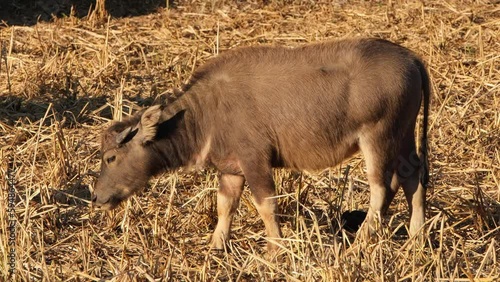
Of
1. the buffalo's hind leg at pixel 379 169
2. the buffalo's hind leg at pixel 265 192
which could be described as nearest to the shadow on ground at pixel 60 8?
the buffalo's hind leg at pixel 265 192

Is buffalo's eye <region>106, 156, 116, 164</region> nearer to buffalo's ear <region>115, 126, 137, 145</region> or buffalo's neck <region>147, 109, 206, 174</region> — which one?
buffalo's ear <region>115, 126, 137, 145</region>

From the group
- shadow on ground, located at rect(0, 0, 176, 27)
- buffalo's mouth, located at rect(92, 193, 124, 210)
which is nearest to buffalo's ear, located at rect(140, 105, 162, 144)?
buffalo's mouth, located at rect(92, 193, 124, 210)

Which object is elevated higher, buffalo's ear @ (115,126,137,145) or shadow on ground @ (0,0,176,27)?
buffalo's ear @ (115,126,137,145)

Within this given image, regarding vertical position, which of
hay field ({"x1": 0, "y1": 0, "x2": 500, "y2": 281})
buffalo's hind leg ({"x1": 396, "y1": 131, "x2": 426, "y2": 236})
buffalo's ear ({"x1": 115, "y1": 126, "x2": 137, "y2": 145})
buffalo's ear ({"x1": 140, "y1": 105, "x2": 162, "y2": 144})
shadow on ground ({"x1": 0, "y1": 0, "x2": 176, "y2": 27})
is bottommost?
shadow on ground ({"x1": 0, "y1": 0, "x2": 176, "y2": 27})

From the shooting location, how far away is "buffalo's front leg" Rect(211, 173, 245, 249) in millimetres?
6882

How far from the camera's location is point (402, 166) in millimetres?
6977

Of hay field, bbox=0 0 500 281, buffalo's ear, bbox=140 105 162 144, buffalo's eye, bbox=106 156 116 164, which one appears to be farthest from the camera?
buffalo's eye, bbox=106 156 116 164

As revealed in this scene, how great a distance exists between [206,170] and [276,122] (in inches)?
52.7

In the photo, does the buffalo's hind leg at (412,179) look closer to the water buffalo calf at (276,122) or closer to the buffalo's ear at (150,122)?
the water buffalo calf at (276,122)

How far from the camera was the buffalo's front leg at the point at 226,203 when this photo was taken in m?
6.88

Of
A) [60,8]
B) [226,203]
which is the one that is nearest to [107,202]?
[226,203]

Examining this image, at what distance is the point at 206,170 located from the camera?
7.87 m

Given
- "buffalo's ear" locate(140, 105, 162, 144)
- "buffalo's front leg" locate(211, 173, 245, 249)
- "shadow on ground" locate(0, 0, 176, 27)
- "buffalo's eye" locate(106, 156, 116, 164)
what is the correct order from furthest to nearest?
1. "shadow on ground" locate(0, 0, 176, 27)
2. "buffalo's front leg" locate(211, 173, 245, 249)
3. "buffalo's eye" locate(106, 156, 116, 164)
4. "buffalo's ear" locate(140, 105, 162, 144)

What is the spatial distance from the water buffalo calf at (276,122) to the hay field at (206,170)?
0.86 ft
